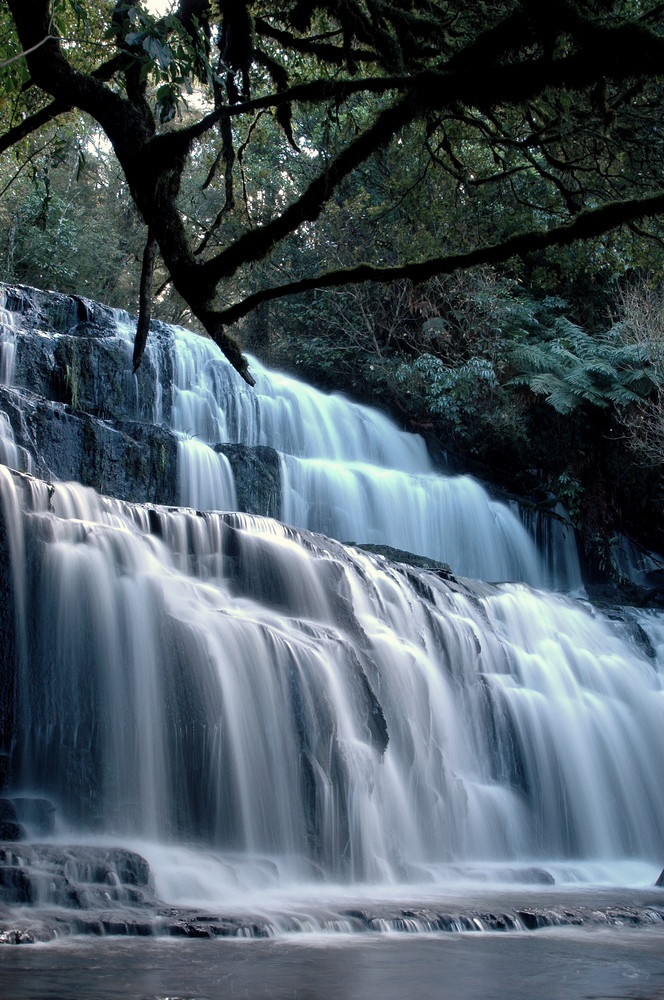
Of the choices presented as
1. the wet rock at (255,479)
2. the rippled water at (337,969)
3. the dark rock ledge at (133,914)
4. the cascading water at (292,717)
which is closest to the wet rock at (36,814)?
the cascading water at (292,717)

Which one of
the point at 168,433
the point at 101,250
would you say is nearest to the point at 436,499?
the point at 168,433

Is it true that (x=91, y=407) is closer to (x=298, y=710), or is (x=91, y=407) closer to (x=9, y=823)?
(x=298, y=710)

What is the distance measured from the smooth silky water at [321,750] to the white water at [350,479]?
440 centimetres

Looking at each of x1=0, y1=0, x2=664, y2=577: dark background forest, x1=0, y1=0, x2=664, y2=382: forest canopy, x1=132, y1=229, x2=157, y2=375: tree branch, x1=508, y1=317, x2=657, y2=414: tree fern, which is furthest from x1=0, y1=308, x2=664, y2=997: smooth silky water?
x1=508, y1=317, x2=657, y2=414: tree fern

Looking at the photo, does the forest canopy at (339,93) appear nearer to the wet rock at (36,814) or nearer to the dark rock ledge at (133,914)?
the dark rock ledge at (133,914)

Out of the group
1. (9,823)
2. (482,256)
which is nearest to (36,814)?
(9,823)

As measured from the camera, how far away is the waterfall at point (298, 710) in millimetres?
8250

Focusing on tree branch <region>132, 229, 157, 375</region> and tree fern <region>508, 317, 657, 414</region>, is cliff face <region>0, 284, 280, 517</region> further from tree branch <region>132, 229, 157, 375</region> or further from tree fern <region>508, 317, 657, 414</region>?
tree branch <region>132, 229, 157, 375</region>

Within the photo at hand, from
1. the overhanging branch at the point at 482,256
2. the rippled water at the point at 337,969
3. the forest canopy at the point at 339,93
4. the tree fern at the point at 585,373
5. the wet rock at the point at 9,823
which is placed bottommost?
the rippled water at the point at 337,969

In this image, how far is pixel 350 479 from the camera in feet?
61.5

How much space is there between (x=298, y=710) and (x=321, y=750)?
424mm

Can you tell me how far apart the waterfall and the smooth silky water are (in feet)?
0.08

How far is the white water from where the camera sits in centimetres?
1820

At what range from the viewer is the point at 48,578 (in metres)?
8.55
